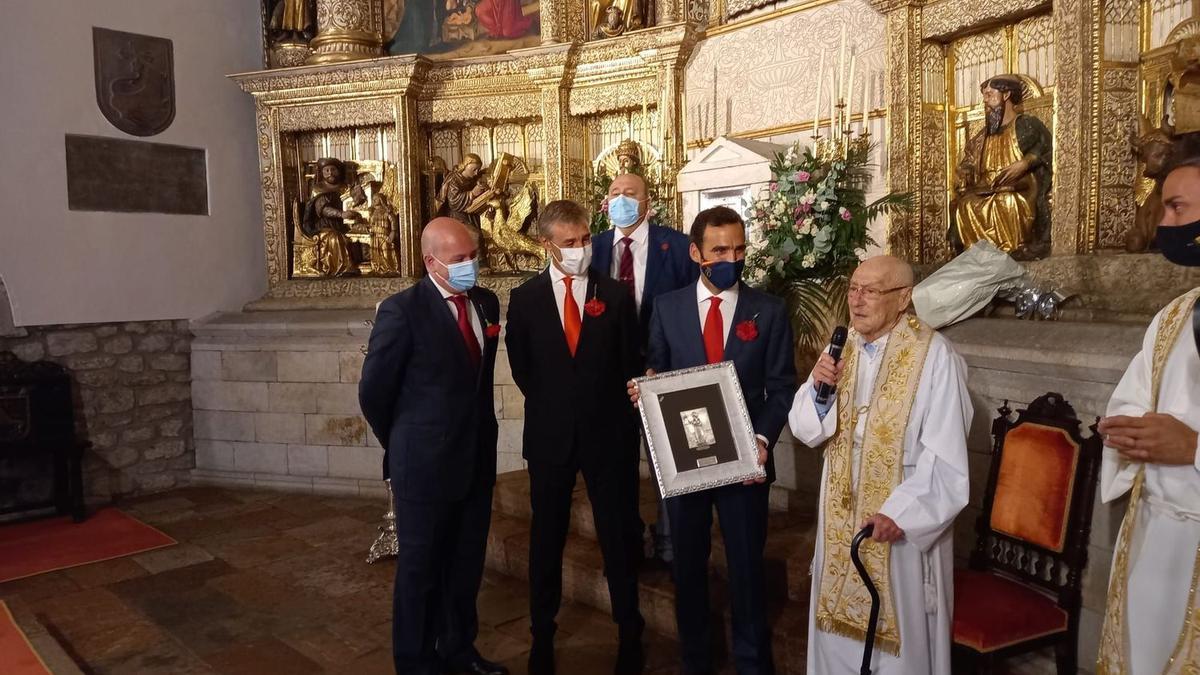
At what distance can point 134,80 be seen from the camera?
705cm

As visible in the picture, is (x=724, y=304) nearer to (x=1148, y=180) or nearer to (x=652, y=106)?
(x=1148, y=180)

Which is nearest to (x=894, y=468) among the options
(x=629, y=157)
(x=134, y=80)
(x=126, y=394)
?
(x=629, y=157)

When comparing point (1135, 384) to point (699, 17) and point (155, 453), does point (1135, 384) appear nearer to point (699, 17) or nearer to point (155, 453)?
point (699, 17)

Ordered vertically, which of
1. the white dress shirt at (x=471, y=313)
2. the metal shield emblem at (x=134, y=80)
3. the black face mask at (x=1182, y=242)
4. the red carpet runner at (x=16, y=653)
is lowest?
the red carpet runner at (x=16, y=653)

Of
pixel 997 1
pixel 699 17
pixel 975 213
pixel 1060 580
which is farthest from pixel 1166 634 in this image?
pixel 699 17

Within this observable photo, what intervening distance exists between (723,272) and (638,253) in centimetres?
85

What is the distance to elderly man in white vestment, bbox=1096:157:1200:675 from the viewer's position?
6.79ft

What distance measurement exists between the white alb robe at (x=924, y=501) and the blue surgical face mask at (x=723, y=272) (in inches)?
18.9

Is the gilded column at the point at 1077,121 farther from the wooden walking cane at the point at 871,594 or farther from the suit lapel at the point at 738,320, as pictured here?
the wooden walking cane at the point at 871,594

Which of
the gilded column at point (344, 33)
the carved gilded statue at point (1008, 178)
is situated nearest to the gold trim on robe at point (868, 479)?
the carved gilded statue at point (1008, 178)

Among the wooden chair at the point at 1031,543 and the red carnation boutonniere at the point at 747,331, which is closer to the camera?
the wooden chair at the point at 1031,543

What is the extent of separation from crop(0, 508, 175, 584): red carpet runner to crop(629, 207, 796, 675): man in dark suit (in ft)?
13.8

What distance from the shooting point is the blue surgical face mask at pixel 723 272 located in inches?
113

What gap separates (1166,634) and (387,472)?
2.63 meters
